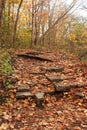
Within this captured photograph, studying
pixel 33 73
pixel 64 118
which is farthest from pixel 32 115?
pixel 33 73

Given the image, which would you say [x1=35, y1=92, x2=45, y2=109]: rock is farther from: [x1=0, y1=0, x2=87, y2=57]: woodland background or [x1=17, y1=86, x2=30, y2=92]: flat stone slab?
[x1=0, y1=0, x2=87, y2=57]: woodland background

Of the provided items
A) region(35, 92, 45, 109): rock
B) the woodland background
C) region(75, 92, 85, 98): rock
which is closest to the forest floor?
region(75, 92, 85, 98): rock

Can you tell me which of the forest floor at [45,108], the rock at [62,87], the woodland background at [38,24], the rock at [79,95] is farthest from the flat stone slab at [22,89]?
the woodland background at [38,24]

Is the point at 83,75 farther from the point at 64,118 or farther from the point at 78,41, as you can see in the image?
the point at 78,41

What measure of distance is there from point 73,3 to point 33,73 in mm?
15648

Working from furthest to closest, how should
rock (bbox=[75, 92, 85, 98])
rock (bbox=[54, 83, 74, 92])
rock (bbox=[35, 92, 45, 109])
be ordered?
1. rock (bbox=[54, 83, 74, 92])
2. rock (bbox=[75, 92, 85, 98])
3. rock (bbox=[35, 92, 45, 109])

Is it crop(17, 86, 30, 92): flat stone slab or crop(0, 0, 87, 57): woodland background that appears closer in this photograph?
crop(17, 86, 30, 92): flat stone slab

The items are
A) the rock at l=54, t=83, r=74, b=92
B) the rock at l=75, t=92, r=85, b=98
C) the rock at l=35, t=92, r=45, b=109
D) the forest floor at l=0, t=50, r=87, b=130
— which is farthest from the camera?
the rock at l=54, t=83, r=74, b=92

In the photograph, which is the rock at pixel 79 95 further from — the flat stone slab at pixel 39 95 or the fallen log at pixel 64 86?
the flat stone slab at pixel 39 95

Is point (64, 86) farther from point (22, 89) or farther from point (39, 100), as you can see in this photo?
point (22, 89)

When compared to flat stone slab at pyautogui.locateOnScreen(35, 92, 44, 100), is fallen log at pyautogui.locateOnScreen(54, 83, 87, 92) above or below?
above

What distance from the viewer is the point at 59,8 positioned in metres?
31.0

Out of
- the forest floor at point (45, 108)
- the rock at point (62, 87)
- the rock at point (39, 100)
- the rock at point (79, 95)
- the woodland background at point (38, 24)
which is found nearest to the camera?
the forest floor at point (45, 108)

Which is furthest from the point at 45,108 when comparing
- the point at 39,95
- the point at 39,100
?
the point at 39,95
